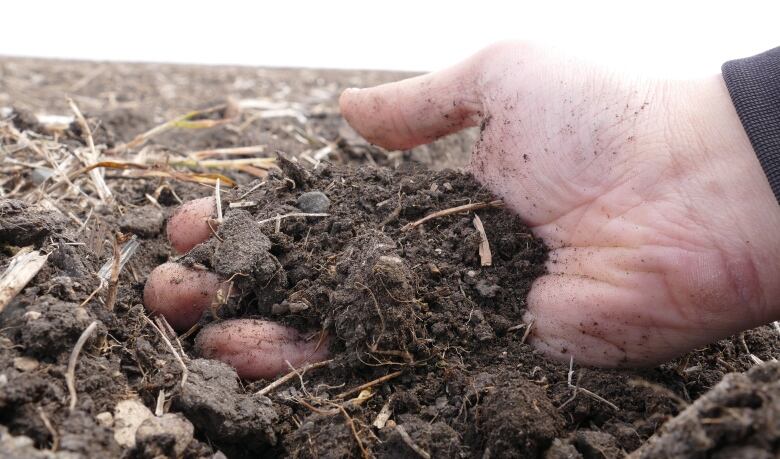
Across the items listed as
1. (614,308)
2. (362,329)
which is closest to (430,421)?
(362,329)

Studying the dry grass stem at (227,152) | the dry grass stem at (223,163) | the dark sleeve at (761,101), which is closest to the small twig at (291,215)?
the dry grass stem at (223,163)

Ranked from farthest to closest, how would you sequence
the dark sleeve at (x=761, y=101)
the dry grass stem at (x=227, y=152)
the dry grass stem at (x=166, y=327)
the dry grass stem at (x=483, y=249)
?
the dry grass stem at (x=227, y=152), the dry grass stem at (x=483, y=249), the dry grass stem at (x=166, y=327), the dark sleeve at (x=761, y=101)

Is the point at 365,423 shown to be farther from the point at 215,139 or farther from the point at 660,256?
the point at 215,139

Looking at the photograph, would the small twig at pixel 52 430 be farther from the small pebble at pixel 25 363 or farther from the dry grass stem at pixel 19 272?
the dry grass stem at pixel 19 272

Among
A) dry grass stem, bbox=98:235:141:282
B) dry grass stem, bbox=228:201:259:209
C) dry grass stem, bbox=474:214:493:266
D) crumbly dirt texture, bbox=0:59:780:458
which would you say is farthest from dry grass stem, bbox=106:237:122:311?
dry grass stem, bbox=474:214:493:266

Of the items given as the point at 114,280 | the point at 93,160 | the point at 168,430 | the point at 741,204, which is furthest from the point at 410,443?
the point at 93,160

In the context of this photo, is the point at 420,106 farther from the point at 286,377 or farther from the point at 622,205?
the point at 286,377

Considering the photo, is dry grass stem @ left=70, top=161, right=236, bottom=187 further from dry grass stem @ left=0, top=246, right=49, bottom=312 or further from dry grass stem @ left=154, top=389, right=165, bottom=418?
dry grass stem @ left=154, top=389, right=165, bottom=418
